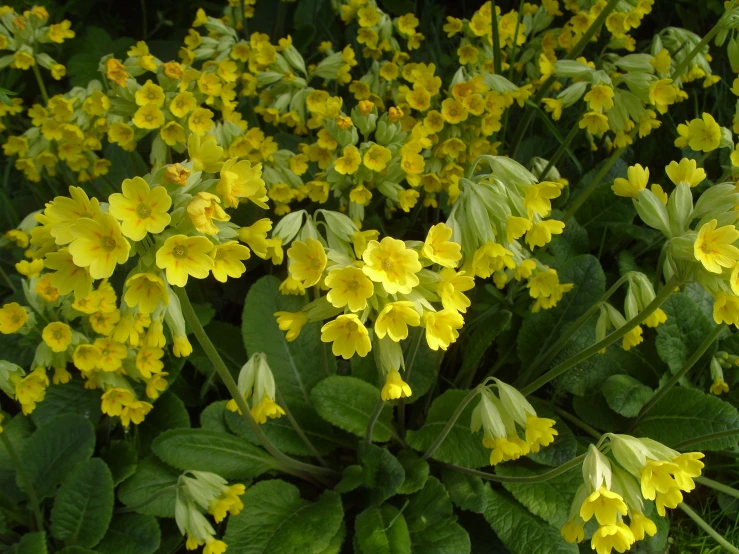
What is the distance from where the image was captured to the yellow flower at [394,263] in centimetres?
152

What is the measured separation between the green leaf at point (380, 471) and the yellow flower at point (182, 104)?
1.28 m

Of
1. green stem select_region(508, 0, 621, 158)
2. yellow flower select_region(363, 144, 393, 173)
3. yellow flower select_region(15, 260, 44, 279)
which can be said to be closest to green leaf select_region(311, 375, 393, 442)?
yellow flower select_region(363, 144, 393, 173)

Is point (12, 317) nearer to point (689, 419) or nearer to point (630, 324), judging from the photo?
point (630, 324)

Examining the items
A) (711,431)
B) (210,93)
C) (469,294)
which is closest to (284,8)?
(210,93)

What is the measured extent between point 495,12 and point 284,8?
1.59 metres

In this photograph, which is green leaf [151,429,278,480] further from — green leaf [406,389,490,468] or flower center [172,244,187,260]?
flower center [172,244,187,260]

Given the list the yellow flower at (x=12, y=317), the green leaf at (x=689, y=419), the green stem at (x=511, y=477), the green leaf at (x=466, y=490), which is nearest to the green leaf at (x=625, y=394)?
the green leaf at (x=689, y=419)

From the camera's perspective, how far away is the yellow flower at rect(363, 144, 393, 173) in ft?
7.94

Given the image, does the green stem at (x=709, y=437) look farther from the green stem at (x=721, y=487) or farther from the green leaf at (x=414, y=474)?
the green leaf at (x=414, y=474)

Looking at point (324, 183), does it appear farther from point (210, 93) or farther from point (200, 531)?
point (200, 531)

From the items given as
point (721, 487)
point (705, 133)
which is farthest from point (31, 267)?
point (721, 487)

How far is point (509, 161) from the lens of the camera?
75.7 inches

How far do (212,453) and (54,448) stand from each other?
0.54 metres

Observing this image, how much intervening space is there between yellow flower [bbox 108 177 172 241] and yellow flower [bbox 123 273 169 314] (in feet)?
0.35
